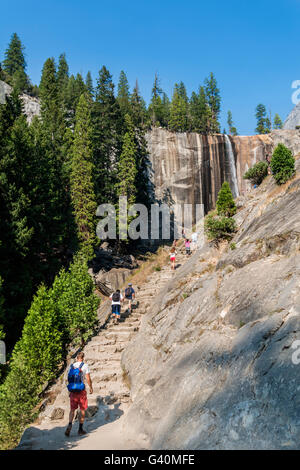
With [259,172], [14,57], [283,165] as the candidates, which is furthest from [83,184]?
[14,57]

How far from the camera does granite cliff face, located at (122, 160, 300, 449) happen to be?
212 inches

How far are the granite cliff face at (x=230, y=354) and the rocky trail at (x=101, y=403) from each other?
457 mm

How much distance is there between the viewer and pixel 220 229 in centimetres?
1677

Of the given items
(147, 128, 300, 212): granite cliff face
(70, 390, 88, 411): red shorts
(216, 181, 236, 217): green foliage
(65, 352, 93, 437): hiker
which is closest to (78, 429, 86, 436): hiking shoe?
(65, 352, 93, 437): hiker

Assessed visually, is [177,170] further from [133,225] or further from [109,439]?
[109,439]

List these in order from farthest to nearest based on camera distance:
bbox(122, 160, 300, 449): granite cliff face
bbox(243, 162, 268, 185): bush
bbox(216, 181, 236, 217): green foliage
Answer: bbox(243, 162, 268, 185): bush
bbox(216, 181, 236, 217): green foliage
bbox(122, 160, 300, 449): granite cliff face

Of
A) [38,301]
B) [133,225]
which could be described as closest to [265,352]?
[38,301]

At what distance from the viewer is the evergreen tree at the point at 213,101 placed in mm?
63219

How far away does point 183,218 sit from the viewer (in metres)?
45.8

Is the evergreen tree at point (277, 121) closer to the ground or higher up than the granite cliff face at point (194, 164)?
higher up

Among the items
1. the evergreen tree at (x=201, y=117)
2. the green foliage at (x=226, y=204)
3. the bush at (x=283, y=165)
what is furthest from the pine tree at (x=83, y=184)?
the evergreen tree at (x=201, y=117)

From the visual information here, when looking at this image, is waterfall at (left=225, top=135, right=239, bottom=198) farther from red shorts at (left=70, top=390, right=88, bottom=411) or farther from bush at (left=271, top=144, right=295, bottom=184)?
red shorts at (left=70, top=390, right=88, bottom=411)

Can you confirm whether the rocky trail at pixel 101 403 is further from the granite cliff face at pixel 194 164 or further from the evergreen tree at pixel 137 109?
the evergreen tree at pixel 137 109

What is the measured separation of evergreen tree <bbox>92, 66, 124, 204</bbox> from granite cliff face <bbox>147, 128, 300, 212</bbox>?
9.24m
